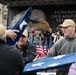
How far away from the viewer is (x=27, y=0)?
17781 millimetres

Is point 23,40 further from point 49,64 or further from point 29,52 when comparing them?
point 49,64

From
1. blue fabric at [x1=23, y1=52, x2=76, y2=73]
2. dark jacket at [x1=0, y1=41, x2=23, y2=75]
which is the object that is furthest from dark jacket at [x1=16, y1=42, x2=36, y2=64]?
dark jacket at [x1=0, y1=41, x2=23, y2=75]

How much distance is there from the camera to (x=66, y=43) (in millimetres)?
6656

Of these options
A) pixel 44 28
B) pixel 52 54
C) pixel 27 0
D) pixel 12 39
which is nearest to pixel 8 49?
pixel 12 39

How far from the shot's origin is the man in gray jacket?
657 cm

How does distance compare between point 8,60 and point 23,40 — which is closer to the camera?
point 8,60

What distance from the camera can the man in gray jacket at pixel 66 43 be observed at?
6570 millimetres

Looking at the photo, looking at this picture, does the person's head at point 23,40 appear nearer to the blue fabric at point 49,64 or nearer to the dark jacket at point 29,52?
the dark jacket at point 29,52

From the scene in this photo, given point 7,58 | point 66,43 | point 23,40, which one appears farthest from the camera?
point 66,43

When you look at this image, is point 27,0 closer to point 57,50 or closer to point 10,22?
point 10,22

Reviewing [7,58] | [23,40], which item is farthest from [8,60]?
[23,40]

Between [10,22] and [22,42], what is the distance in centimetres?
1231

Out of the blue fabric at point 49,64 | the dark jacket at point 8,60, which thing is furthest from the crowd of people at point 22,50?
the blue fabric at point 49,64

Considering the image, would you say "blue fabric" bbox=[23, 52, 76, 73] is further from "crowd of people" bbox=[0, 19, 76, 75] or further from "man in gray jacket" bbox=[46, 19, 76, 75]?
"man in gray jacket" bbox=[46, 19, 76, 75]
